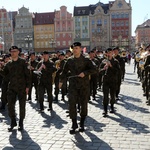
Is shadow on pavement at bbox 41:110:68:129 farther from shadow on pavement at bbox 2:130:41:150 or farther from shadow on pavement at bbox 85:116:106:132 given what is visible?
shadow on pavement at bbox 2:130:41:150

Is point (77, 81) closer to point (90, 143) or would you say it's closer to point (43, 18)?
point (90, 143)

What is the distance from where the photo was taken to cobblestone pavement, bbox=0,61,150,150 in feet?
17.8

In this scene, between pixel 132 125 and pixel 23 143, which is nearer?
pixel 23 143

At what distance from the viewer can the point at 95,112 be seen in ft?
27.8

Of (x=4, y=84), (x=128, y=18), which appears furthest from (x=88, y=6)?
(x=4, y=84)

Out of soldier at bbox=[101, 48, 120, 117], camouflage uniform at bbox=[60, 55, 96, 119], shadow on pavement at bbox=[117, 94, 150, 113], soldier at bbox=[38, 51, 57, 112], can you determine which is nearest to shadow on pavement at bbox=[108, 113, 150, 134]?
soldier at bbox=[101, 48, 120, 117]

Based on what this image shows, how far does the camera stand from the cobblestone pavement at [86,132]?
543 centimetres

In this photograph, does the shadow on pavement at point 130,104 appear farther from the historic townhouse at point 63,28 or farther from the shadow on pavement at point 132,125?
the historic townhouse at point 63,28

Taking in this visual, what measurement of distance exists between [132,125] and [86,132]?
4.52 ft

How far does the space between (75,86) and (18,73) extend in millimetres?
1496

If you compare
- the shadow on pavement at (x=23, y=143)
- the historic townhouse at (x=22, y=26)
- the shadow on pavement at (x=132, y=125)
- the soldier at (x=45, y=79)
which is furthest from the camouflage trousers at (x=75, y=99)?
the historic townhouse at (x=22, y=26)

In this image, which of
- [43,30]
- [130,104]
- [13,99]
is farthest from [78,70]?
[43,30]

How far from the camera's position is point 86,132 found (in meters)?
6.34

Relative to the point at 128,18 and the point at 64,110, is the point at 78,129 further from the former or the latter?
the point at 128,18
